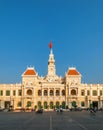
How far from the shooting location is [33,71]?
12050cm

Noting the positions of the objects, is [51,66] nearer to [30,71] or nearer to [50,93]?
[30,71]

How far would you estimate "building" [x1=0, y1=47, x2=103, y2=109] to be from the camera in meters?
115

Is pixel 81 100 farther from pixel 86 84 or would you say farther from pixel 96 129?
pixel 96 129

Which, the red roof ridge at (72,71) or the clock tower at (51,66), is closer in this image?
the red roof ridge at (72,71)

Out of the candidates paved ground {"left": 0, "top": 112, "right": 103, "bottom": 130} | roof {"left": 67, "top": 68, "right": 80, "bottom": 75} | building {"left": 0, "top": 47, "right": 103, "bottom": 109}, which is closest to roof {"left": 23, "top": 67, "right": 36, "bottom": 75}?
building {"left": 0, "top": 47, "right": 103, "bottom": 109}

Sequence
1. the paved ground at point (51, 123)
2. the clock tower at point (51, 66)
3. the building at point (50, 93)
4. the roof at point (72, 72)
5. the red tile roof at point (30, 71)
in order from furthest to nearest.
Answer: the clock tower at point (51, 66) → the red tile roof at point (30, 71) → the roof at point (72, 72) → the building at point (50, 93) → the paved ground at point (51, 123)

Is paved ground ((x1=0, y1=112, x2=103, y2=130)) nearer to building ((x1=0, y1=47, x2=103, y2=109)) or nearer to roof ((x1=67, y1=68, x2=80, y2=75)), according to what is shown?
building ((x1=0, y1=47, x2=103, y2=109))

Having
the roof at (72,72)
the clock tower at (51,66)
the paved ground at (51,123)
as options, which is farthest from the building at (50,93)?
the paved ground at (51,123)

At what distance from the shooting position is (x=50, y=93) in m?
117

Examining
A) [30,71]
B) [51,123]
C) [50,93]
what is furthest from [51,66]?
[51,123]

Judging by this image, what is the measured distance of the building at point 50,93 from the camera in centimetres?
11544

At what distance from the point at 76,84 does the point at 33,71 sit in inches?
641

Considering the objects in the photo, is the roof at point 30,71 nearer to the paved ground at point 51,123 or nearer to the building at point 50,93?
the building at point 50,93

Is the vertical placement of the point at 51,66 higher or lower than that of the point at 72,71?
higher
